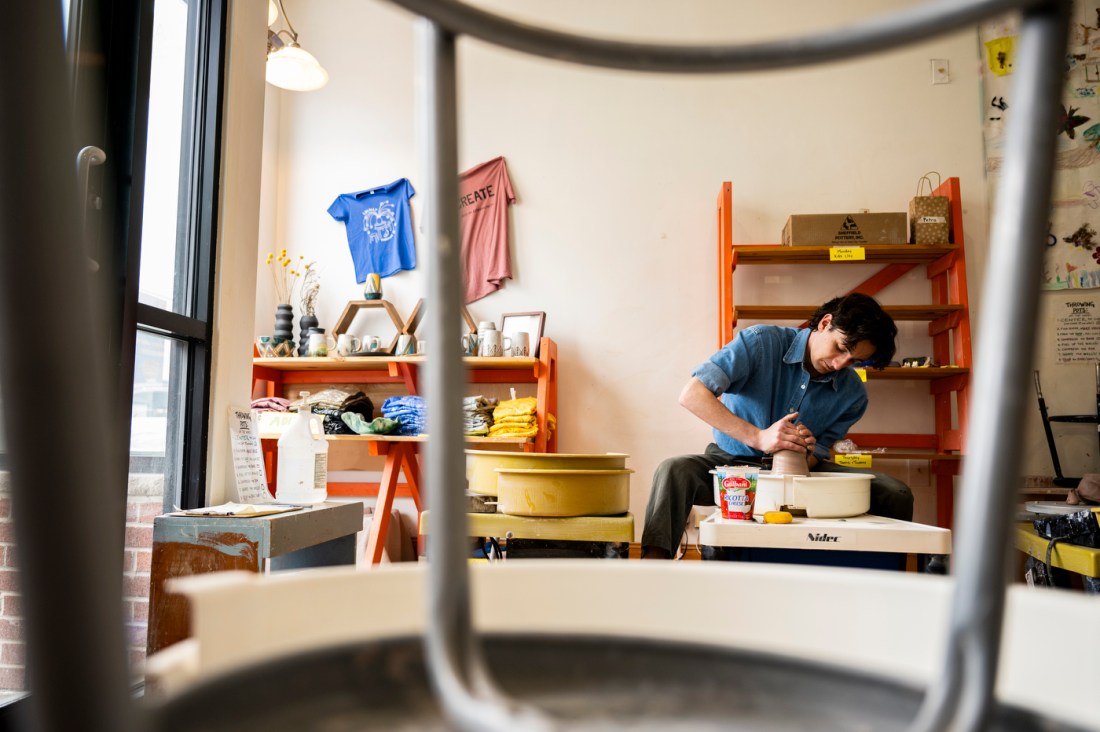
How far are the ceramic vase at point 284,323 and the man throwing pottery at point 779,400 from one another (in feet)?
6.99

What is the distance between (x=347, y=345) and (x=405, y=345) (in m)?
0.29

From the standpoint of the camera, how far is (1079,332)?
11.8 ft

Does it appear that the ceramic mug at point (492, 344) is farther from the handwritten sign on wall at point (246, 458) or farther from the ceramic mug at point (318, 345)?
the handwritten sign on wall at point (246, 458)

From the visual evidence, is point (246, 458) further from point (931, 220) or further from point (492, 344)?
point (931, 220)

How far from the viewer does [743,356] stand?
278 centimetres

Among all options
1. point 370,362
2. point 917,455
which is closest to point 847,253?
point 917,455

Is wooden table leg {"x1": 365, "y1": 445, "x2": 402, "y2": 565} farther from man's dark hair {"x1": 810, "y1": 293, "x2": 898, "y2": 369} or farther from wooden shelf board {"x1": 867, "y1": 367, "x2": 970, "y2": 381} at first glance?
wooden shelf board {"x1": 867, "y1": 367, "x2": 970, "y2": 381}

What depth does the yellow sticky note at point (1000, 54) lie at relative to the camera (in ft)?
12.2

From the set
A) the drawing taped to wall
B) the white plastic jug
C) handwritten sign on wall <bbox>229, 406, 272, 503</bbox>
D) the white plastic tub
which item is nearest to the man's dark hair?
the white plastic tub

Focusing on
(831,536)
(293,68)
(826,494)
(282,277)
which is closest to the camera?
(831,536)

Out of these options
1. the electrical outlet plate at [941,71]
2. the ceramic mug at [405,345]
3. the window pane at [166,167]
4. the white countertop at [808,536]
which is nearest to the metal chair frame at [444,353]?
the white countertop at [808,536]

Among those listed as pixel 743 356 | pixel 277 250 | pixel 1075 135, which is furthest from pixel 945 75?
pixel 277 250

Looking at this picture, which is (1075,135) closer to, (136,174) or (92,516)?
(136,174)

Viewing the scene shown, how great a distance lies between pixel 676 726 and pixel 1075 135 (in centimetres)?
440
